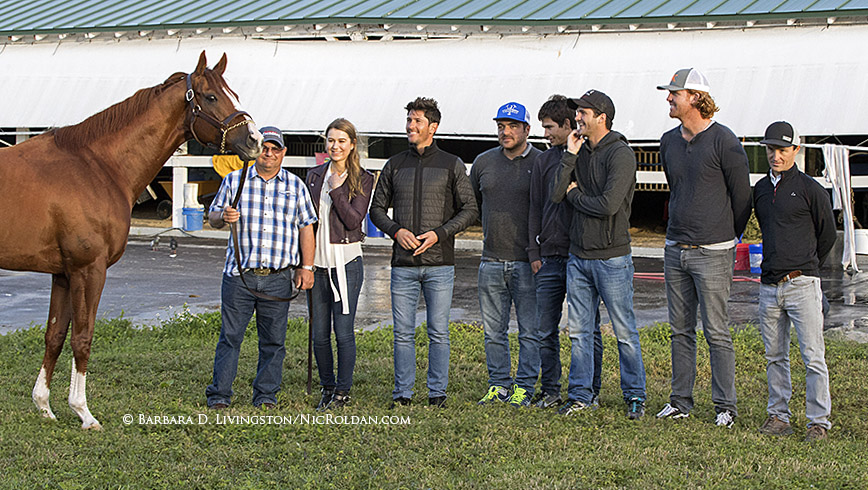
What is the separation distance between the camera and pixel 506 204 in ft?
23.0

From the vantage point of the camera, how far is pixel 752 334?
981 cm

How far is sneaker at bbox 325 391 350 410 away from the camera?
6797 millimetres

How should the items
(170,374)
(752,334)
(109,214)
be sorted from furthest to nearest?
(752,334) → (170,374) → (109,214)

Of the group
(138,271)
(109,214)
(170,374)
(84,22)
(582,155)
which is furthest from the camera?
(84,22)

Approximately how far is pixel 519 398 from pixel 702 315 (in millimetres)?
1394

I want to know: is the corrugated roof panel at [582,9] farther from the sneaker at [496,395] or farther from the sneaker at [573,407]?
the sneaker at [573,407]

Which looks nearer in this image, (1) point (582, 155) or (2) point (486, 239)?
(1) point (582, 155)

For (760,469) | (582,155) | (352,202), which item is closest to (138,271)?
(352,202)

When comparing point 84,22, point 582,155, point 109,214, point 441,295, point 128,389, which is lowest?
point 128,389

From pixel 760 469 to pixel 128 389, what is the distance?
4.63 m

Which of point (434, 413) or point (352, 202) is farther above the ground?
point (352, 202)

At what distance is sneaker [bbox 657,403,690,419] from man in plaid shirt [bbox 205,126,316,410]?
8.40ft

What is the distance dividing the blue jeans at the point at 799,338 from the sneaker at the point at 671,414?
Answer: 0.56m

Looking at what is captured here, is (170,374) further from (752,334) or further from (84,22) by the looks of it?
(84,22)
